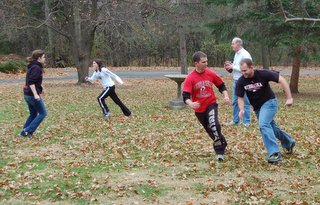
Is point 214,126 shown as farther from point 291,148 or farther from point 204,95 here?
point 291,148

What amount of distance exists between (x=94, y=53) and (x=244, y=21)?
28.1 m

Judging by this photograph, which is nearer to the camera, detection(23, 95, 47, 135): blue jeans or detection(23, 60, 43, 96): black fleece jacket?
detection(23, 60, 43, 96): black fleece jacket

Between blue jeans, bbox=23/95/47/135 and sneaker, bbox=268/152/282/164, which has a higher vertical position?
blue jeans, bbox=23/95/47/135

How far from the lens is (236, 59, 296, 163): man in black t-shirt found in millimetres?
8344

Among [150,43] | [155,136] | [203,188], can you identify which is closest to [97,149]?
[155,136]

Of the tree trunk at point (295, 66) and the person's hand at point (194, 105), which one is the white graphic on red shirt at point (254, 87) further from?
the tree trunk at point (295, 66)

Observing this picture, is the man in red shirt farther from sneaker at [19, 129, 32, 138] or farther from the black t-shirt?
sneaker at [19, 129, 32, 138]

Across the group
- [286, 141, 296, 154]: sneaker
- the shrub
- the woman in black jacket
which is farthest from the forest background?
the shrub

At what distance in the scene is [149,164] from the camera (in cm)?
863

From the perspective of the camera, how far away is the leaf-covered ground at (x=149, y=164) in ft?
22.1

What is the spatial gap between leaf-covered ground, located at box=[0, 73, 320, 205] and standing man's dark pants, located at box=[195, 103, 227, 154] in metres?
0.28

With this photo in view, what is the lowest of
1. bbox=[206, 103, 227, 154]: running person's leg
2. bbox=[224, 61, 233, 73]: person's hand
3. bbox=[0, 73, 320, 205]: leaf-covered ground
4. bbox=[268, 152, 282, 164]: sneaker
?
bbox=[0, 73, 320, 205]: leaf-covered ground

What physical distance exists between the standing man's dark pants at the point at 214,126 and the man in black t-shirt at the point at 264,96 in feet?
1.54

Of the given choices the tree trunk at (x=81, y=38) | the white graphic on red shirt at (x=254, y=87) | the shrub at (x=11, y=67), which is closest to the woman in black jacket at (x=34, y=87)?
the white graphic on red shirt at (x=254, y=87)
